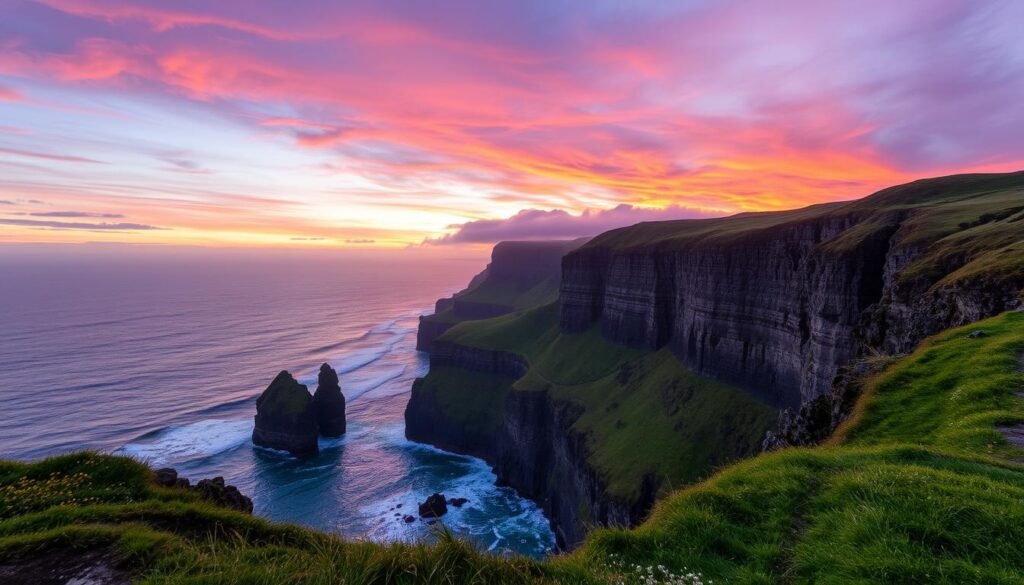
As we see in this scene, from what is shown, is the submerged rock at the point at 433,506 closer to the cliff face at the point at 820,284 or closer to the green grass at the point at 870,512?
the cliff face at the point at 820,284

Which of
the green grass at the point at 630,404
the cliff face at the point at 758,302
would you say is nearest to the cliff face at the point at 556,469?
the green grass at the point at 630,404

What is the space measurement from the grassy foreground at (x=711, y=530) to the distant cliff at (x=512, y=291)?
5925 inches

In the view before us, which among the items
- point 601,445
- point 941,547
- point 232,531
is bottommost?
point 601,445

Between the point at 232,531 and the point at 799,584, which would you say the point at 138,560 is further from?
the point at 799,584

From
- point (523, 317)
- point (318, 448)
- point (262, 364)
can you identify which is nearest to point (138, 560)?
point (318, 448)

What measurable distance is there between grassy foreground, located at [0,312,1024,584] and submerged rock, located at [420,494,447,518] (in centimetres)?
5484

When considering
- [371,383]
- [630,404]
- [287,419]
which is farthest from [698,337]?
[371,383]

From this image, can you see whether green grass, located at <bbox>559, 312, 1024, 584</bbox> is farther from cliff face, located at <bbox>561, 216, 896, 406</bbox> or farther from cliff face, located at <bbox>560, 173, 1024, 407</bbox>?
cliff face, located at <bbox>561, 216, 896, 406</bbox>

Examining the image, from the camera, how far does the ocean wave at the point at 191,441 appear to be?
74438mm

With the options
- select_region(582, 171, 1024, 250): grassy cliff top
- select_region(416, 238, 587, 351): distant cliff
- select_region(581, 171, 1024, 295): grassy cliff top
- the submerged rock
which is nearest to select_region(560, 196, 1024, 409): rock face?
select_region(581, 171, 1024, 295): grassy cliff top

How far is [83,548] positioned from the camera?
7.96 meters

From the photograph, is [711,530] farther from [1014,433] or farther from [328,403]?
[328,403]

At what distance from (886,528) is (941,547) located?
0.65 meters

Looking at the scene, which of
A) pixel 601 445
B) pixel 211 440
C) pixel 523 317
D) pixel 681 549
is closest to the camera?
pixel 681 549
